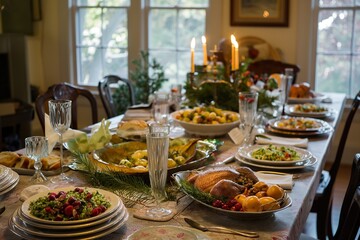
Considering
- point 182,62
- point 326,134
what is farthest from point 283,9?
point 326,134

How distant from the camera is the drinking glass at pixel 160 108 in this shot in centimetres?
263

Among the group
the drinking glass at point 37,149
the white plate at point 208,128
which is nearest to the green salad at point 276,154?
the white plate at point 208,128

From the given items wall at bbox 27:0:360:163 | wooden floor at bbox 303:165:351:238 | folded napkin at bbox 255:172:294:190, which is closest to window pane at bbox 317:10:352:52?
wall at bbox 27:0:360:163

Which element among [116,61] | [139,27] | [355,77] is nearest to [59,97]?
[139,27]

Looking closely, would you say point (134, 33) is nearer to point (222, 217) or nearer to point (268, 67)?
point (268, 67)

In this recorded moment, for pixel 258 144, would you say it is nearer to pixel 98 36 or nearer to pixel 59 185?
pixel 59 185

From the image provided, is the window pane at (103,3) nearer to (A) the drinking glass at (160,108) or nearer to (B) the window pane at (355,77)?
(B) the window pane at (355,77)

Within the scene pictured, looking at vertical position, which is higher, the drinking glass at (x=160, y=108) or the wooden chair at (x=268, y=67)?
the wooden chair at (x=268, y=67)

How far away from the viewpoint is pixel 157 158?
1.46 m

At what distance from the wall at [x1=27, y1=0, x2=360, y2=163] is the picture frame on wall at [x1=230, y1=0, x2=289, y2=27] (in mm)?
46

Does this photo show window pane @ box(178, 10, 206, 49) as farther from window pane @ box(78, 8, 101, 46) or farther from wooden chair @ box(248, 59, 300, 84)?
window pane @ box(78, 8, 101, 46)

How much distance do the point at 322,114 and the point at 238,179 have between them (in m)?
1.53

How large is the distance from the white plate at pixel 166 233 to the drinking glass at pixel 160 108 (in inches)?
51.5

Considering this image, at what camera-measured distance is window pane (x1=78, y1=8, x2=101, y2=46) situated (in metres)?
5.53
